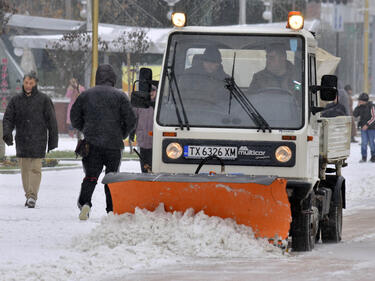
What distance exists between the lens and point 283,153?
998 centimetres

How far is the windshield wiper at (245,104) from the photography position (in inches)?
395

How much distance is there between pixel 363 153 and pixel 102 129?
1503 cm

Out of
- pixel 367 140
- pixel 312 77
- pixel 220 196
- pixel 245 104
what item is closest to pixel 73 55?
pixel 367 140

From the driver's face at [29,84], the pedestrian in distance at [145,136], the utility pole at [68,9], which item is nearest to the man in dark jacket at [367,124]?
the pedestrian in distance at [145,136]

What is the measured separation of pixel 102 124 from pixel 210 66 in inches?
82.7

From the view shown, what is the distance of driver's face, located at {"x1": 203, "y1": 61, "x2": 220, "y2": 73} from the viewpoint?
10.3 meters

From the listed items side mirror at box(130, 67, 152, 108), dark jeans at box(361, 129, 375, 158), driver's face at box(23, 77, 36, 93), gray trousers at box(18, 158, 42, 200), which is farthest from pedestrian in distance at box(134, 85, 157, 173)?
dark jeans at box(361, 129, 375, 158)

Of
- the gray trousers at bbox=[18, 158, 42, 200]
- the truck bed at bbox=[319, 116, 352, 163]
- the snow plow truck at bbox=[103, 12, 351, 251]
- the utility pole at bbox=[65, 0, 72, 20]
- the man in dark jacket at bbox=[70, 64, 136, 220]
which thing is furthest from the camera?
the utility pole at bbox=[65, 0, 72, 20]

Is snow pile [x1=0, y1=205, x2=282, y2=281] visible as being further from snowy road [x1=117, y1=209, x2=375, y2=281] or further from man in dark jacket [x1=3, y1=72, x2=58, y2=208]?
man in dark jacket [x1=3, y1=72, x2=58, y2=208]

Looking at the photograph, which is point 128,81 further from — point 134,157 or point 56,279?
point 56,279

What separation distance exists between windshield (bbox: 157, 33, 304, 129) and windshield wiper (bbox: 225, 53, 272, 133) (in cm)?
2

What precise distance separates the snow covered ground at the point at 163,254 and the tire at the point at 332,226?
20 centimetres

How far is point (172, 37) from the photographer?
10.5 m

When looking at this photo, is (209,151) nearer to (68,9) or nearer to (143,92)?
(143,92)
